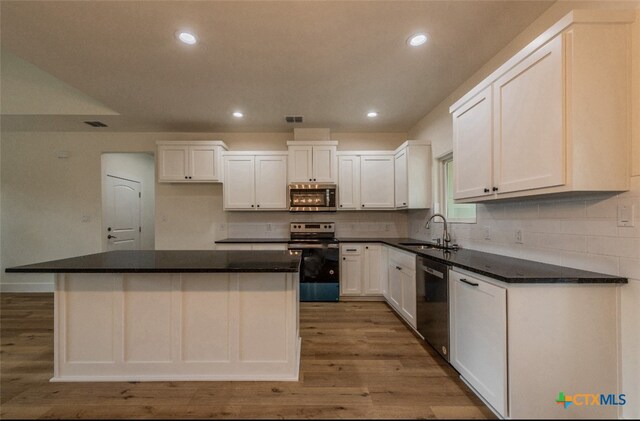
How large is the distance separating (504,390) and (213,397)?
1819 millimetres

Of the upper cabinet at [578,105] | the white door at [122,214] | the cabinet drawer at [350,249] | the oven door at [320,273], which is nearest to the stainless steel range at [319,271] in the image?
the oven door at [320,273]

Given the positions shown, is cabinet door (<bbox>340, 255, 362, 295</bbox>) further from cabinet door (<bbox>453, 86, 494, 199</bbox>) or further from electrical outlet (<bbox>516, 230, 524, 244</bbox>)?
electrical outlet (<bbox>516, 230, 524, 244</bbox>)

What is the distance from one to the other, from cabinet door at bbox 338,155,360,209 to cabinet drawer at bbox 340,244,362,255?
631 mm

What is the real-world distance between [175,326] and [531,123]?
2789 mm

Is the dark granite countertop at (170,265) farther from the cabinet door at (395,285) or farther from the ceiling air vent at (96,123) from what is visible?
the ceiling air vent at (96,123)

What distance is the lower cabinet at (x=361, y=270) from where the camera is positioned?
3795 mm

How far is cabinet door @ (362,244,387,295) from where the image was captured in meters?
3.79

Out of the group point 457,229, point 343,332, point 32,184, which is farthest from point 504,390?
point 32,184

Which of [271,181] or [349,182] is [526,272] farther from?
[271,181]

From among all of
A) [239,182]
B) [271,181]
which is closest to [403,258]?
[271,181]

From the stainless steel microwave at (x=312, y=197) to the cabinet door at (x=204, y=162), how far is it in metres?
1.23

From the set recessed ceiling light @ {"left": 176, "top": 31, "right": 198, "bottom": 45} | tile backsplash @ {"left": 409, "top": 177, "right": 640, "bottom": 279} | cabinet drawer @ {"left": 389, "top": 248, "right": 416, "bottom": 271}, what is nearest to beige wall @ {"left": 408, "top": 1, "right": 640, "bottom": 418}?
tile backsplash @ {"left": 409, "top": 177, "right": 640, "bottom": 279}

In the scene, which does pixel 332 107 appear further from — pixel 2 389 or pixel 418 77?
pixel 2 389

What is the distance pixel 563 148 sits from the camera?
4.52 feet
